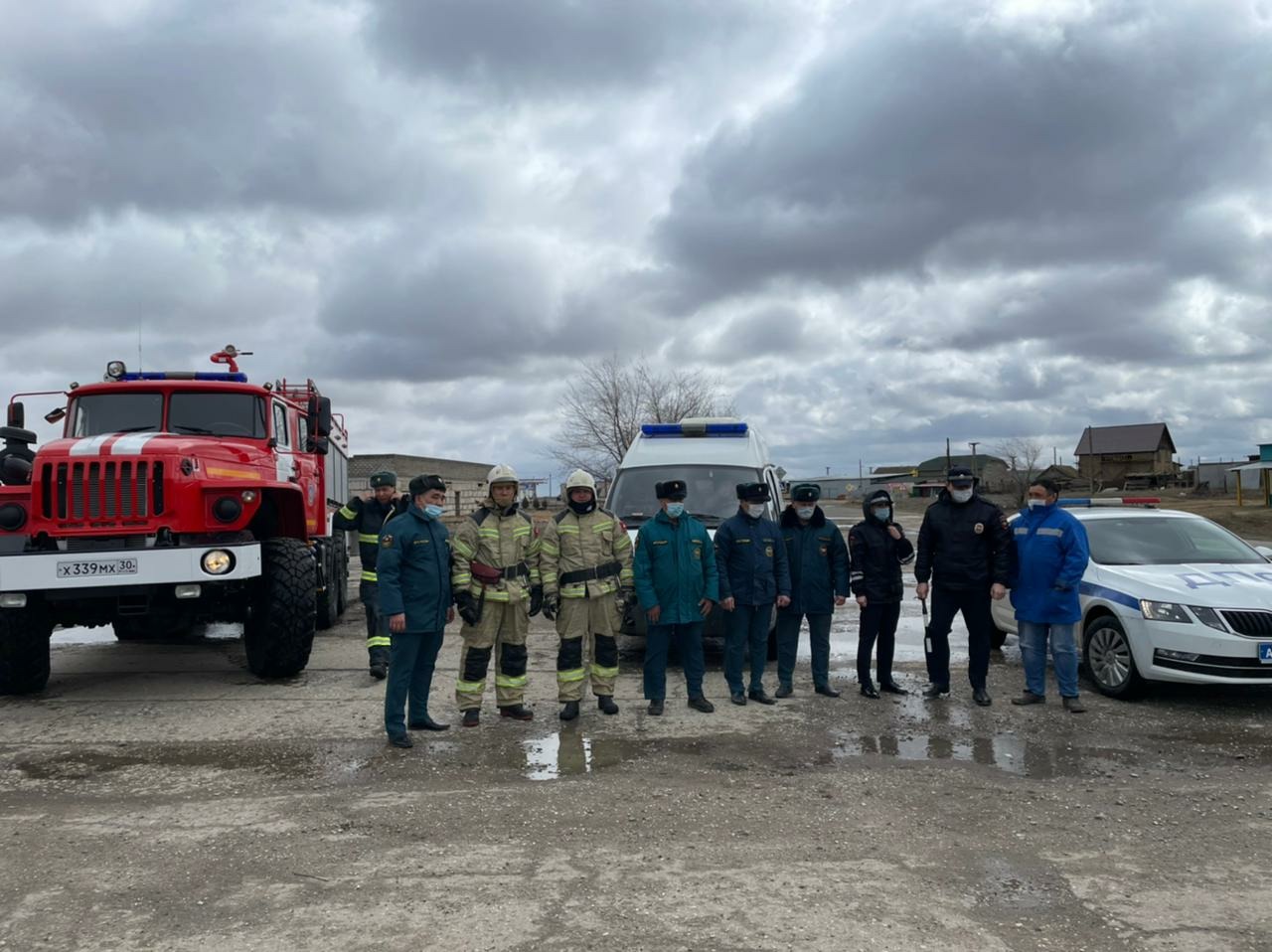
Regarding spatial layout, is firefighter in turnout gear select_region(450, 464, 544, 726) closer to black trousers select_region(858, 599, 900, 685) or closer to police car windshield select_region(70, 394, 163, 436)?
black trousers select_region(858, 599, 900, 685)

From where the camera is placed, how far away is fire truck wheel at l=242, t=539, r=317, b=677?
7566 mm

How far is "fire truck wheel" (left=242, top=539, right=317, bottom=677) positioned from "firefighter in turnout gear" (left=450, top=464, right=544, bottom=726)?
1.81 m

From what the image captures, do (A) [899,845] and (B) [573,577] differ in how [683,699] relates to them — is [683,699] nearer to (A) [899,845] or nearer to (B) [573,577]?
(B) [573,577]

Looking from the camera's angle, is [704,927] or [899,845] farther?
[899,845]

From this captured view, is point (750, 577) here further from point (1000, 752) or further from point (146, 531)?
point (146, 531)

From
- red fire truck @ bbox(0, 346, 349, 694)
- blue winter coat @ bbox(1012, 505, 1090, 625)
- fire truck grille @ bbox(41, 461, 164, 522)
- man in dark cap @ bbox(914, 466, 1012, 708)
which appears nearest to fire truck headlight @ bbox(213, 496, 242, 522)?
red fire truck @ bbox(0, 346, 349, 694)

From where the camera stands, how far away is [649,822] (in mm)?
4547

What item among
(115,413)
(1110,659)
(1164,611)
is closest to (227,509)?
(115,413)

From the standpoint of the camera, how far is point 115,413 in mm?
8461

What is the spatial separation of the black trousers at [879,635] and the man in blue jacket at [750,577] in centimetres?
71

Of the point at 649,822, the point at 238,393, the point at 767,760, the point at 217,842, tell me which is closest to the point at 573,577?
the point at 767,760

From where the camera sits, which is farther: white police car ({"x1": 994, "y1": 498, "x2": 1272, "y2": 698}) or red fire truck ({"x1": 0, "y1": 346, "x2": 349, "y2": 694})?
red fire truck ({"x1": 0, "y1": 346, "x2": 349, "y2": 694})

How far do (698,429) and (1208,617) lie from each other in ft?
17.1

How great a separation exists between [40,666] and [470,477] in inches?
1989
